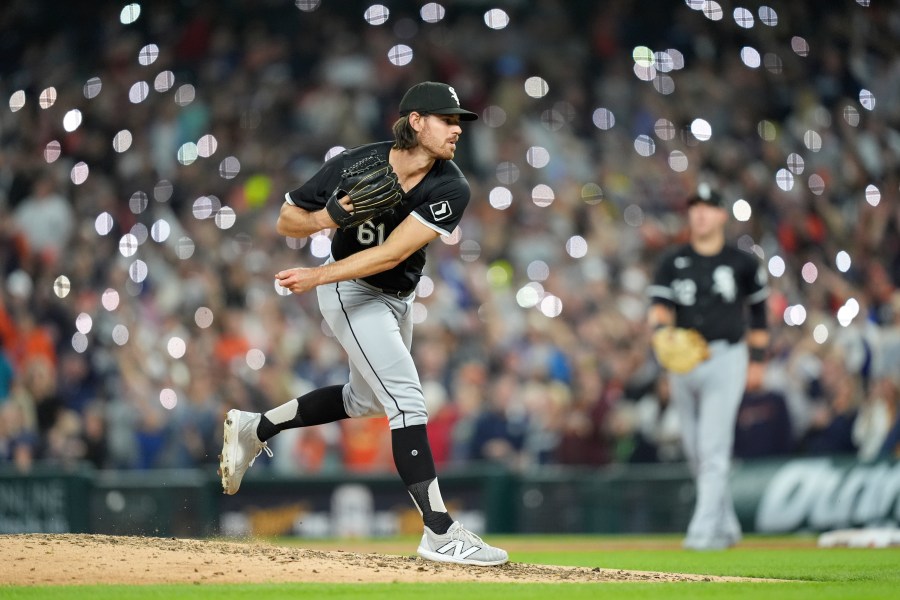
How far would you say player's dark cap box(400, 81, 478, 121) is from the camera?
5227mm

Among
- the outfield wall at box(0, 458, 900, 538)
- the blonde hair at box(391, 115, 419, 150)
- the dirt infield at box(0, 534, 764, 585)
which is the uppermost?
the blonde hair at box(391, 115, 419, 150)

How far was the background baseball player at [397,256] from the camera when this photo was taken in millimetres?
5141

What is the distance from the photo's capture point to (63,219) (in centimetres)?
1394

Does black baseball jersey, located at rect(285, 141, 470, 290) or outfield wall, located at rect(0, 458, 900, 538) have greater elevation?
black baseball jersey, located at rect(285, 141, 470, 290)

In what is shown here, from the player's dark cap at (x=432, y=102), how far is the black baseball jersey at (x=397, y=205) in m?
0.22

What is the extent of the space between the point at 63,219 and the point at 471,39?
5.86 metres

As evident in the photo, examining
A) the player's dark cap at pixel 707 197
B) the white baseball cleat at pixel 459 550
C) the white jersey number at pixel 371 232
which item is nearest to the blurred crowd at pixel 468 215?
the player's dark cap at pixel 707 197

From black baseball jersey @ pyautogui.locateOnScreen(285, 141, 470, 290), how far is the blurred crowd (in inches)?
202

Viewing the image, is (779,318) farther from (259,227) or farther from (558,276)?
(259,227)

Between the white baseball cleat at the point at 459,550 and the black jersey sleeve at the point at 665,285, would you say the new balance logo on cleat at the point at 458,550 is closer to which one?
the white baseball cleat at the point at 459,550

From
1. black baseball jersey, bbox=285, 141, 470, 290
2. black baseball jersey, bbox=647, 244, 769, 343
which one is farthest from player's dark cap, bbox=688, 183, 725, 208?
black baseball jersey, bbox=285, 141, 470, 290

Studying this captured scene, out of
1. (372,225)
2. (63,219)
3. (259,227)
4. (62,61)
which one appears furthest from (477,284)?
(372,225)

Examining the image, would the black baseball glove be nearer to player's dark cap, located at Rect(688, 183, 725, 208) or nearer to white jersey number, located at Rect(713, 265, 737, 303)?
player's dark cap, located at Rect(688, 183, 725, 208)

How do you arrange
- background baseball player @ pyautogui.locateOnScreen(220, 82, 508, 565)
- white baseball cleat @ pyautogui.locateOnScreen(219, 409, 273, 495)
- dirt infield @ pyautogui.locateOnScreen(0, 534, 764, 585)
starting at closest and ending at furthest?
dirt infield @ pyautogui.locateOnScreen(0, 534, 764, 585) → background baseball player @ pyautogui.locateOnScreen(220, 82, 508, 565) → white baseball cleat @ pyautogui.locateOnScreen(219, 409, 273, 495)
